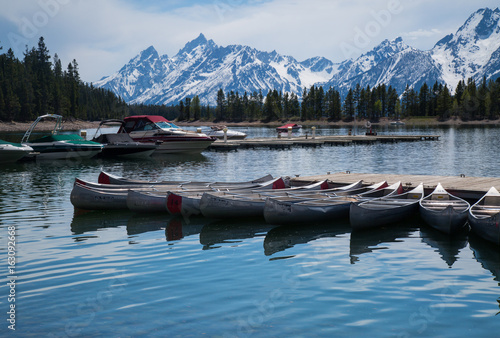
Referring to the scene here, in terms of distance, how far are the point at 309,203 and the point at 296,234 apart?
1676mm

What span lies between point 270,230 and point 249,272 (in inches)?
200

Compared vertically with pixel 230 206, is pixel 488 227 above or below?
below

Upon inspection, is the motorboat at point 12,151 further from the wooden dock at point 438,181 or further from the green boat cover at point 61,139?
the wooden dock at point 438,181

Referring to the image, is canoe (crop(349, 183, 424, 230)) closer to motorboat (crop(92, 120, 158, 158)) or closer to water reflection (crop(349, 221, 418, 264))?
water reflection (crop(349, 221, 418, 264))

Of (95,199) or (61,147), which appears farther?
(61,147)

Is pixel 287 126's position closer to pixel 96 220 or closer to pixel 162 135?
pixel 162 135

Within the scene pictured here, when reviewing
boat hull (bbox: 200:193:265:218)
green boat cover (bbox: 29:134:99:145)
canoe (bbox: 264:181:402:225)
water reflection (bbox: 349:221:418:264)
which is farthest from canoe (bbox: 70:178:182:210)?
green boat cover (bbox: 29:134:99:145)

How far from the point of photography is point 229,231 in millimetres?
17312

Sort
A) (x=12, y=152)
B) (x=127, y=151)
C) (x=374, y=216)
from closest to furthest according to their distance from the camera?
(x=374, y=216) → (x=12, y=152) → (x=127, y=151)

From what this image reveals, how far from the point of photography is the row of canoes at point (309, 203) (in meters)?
16.1

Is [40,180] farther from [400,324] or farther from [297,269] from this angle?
[400,324]

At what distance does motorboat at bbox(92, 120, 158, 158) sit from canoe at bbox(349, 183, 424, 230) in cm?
3372

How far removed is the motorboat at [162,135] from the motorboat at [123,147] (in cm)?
124

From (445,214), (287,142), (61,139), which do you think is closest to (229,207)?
(445,214)
